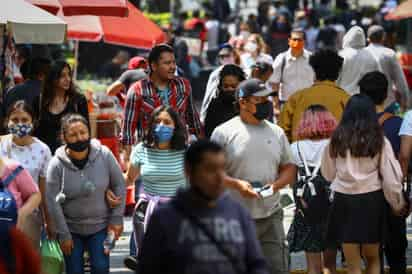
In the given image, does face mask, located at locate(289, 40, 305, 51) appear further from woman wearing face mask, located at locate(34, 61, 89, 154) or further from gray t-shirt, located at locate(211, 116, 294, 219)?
gray t-shirt, located at locate(211, 116, 294, 219)

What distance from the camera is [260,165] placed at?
935 centimetres

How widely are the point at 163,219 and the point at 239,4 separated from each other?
130 ft

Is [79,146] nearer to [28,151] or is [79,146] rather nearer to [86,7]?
[28,151]

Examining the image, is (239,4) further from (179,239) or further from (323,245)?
(179,239)

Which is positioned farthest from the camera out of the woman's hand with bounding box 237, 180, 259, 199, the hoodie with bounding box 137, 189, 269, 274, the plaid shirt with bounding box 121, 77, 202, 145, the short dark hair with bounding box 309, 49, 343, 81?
the short dark hair with bounding box 309, 49, 343, 81

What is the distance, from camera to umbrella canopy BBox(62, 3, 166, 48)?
16.7 meters

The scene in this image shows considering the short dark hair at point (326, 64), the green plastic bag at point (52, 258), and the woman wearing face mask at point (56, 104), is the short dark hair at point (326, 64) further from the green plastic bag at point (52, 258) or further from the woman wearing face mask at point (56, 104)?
the green plastic bag at point (52, 258)

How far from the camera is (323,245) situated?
1027 centimetres

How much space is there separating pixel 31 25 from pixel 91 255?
2.82 meters

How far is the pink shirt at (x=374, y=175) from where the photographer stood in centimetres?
952

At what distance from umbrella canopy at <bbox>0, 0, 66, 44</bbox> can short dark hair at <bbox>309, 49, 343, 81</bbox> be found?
2.26 meters

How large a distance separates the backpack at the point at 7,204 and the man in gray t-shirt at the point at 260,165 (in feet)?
4.95

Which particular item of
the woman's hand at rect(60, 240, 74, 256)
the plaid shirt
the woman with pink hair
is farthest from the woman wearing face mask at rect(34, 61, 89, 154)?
the woman with pink hair

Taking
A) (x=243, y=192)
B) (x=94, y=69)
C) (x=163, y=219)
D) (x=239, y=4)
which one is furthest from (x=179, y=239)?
(x=239, y=4)
